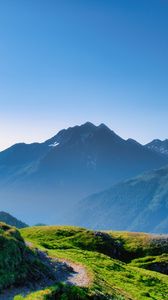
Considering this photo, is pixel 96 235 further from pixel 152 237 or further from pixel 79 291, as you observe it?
pixel 79 291

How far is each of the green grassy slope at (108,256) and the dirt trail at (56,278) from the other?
1225mm

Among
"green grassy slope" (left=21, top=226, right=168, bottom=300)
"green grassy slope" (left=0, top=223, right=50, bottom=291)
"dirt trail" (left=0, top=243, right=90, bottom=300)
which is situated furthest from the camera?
"green grassy slope" (left=21, top=226, right=168, bottom=300)

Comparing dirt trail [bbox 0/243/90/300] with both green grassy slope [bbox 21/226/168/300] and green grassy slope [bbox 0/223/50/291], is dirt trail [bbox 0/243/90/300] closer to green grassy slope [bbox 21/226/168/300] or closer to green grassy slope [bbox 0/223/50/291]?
green grassy slope [bbox 0/223/50/291]

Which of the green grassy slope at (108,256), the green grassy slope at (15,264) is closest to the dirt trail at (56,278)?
the green grassy slope at (15,264)

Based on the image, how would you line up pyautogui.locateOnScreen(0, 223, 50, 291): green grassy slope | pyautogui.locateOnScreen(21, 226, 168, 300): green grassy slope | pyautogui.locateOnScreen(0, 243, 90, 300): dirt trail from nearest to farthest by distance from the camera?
pyautogui.locateOnScreen(0, 243, 90, 300): dirt trail, pyautogui.locateOnScreen(0, 223, 50, 291): green grassy slope, pyautogui.locateOnScreen(21, 226, 168, 300): green grassy slope

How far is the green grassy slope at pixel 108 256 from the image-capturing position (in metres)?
50.5

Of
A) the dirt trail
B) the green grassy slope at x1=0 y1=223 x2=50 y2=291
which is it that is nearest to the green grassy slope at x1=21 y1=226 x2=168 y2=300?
the dirt trail

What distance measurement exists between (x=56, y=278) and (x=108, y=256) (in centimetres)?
4274

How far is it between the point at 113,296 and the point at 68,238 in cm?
5541

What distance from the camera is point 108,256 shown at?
89.4 meters

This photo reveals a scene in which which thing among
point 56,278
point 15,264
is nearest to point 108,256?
point 56,278

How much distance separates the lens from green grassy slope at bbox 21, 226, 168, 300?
1990 inches

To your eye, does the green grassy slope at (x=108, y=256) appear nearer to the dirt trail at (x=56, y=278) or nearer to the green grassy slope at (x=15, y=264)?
the dirt trail at (x=56, y=278)

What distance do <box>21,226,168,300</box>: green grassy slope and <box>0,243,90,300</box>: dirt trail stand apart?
1.23 meters
